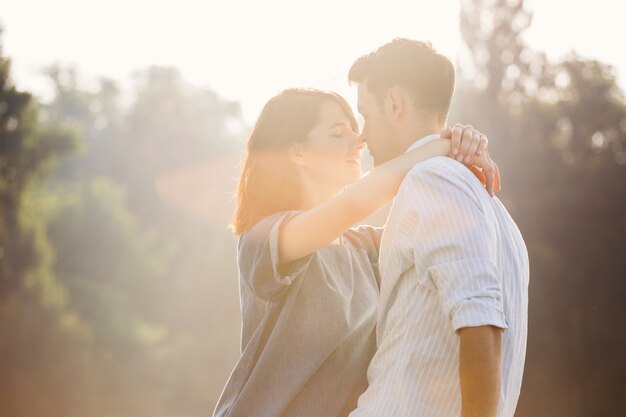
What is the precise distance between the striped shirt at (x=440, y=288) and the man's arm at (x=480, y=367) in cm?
3

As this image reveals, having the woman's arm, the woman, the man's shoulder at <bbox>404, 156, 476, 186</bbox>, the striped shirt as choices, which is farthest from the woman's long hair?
the man's shoulder at <bbox>404, 156, 476, 186</bbox>

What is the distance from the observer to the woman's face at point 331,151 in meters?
3.26

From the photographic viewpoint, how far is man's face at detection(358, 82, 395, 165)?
2629mm

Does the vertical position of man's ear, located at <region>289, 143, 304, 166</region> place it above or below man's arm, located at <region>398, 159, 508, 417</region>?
above

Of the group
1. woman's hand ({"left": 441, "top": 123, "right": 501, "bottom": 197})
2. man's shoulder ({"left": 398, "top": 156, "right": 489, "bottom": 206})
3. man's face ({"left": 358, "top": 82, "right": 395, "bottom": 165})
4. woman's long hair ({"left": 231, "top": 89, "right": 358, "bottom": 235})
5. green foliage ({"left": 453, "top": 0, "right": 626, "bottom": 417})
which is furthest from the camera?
green foliage ({"left": 453, "top": 0, "right": 626, "bottom": 417})

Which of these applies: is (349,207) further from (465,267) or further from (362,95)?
(465,267)

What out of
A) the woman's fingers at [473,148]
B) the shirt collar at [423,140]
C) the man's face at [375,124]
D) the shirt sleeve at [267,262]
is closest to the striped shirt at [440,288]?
the woman's fingers at [473,148]

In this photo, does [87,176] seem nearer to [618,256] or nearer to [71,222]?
[71,222]

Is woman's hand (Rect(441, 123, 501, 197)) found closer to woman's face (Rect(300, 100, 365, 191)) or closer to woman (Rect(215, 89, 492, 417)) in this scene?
woman (Rect(215, 89, 492, 417))

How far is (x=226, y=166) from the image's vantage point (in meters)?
47.7

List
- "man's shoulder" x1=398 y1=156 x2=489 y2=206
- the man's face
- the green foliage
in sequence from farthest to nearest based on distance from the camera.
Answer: the green foliage → the man's face → "man's shoulder" x1=398 y1=156 x2=489 y2=206

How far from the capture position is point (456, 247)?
6.99 feet

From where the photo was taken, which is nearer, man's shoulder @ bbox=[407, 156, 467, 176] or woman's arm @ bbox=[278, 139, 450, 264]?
man's shoulder @ bbox=[407, 156, 467, 176]

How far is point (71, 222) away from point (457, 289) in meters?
27.2
